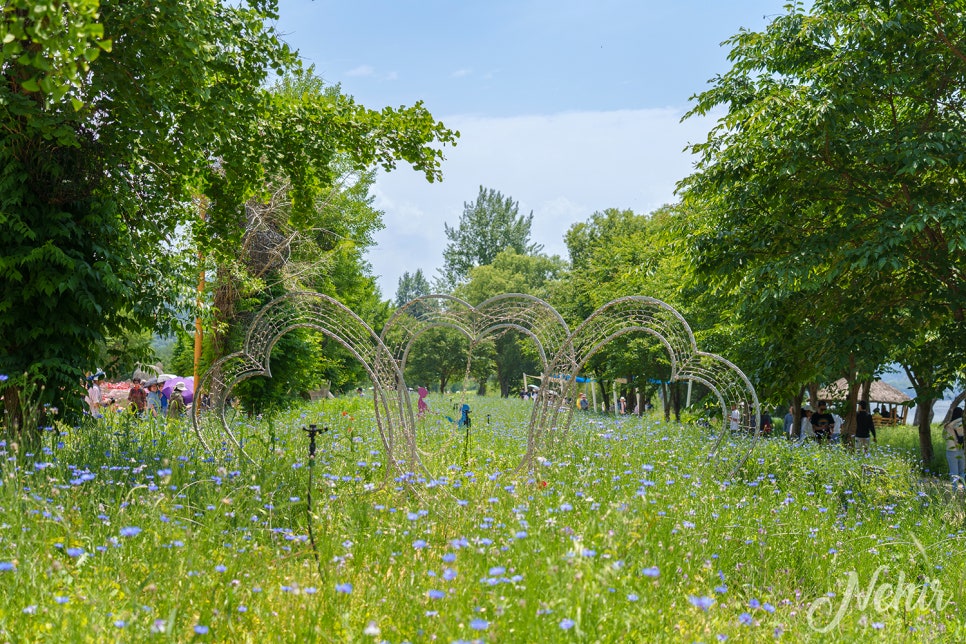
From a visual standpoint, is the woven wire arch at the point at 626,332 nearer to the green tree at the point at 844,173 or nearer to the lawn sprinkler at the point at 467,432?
the lawn sprinkler at the point at 467,432

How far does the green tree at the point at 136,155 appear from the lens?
8.18 m

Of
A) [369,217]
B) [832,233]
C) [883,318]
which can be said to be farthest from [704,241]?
[369,217]

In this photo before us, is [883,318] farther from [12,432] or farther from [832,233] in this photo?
[12,432]

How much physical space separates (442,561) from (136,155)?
7896mm

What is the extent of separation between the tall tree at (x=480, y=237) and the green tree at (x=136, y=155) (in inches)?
2753

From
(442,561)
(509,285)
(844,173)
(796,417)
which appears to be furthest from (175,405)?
(509,285)

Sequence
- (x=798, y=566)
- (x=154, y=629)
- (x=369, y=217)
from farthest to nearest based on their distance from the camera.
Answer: (x=369, y=217) < (x=798, y=566) < (x=154, y=629)

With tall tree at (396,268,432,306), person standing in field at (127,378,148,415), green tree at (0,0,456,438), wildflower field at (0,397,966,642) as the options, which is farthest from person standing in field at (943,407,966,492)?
tall tree at (396,268,432,306)

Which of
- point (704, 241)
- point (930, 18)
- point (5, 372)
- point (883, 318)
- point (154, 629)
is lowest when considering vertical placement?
point (154, 629)

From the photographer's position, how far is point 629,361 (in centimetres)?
3048

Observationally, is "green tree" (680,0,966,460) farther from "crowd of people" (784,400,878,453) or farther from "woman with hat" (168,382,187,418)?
"woman with hat" (168,382,187,418)

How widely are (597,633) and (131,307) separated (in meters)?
8.20

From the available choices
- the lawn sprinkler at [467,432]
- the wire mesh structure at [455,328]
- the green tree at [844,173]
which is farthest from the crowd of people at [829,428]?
the wire mesh structure at [455,328]

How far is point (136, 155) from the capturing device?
10.2 m
